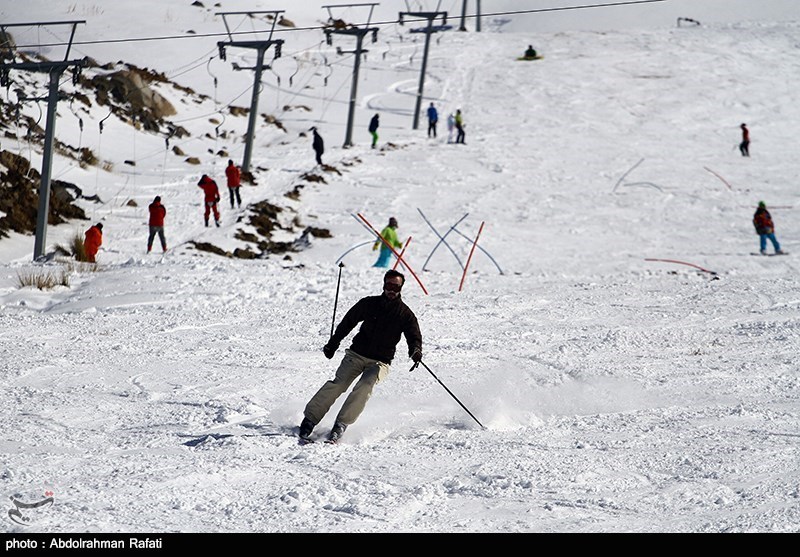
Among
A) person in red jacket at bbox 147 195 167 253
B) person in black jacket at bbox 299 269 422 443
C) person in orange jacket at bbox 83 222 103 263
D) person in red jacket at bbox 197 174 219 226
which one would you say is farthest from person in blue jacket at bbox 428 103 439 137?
person in black jacket at bbox 299 269 422 443

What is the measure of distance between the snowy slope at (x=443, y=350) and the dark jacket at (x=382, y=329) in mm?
788

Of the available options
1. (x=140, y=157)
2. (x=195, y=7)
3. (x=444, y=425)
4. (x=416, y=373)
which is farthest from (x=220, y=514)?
(x=195, y=7)

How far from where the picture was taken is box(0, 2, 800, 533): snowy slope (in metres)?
6.35

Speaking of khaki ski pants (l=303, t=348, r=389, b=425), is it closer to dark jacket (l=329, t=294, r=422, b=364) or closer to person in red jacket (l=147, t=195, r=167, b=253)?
dark jacket (l=329, t=294, r=422, b=364)

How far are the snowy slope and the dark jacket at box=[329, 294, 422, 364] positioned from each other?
788 millimetres

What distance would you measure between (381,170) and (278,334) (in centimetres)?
2026

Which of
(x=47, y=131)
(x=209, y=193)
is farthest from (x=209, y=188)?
(x=47, y=131)

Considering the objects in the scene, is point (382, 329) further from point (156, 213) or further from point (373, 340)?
point (156, 213)

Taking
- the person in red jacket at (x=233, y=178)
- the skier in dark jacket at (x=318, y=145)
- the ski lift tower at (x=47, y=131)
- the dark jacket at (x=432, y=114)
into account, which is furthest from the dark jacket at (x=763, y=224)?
the dark jacket at (x=432, y=114)

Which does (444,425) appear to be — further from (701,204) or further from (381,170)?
(381,170)

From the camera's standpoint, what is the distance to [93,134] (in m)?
35.7

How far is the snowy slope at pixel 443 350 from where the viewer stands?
20.8 feet

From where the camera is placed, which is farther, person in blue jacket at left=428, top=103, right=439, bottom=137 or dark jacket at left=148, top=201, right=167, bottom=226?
person in blue jacket at left=428, top=103, right=439, bottom=137

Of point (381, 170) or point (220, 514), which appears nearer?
point (220, 514)
